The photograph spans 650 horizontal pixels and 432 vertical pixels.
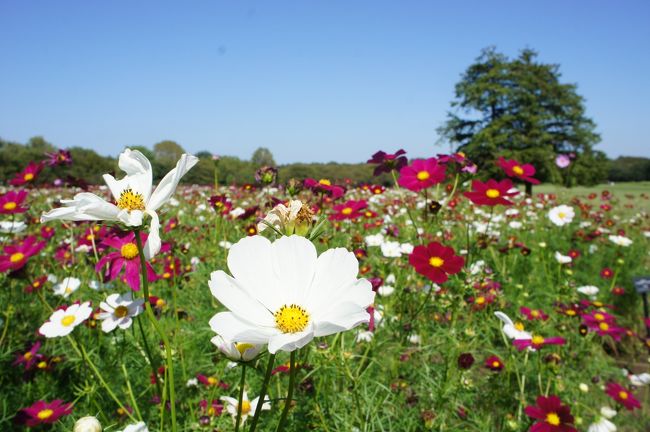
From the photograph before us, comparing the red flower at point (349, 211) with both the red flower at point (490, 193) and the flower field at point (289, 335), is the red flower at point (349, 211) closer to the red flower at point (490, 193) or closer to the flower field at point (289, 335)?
the flower field at point (289, 335)

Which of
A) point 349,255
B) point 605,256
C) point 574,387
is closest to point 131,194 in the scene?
point 349,255

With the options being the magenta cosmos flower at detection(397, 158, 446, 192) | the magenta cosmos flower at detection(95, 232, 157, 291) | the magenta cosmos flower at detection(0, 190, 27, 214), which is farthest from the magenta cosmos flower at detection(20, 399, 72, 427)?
the magenta cosmos flower at detection(397, 158, 446, 192)

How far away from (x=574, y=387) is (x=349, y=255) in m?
1.81

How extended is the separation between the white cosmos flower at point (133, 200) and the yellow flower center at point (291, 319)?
204 mm

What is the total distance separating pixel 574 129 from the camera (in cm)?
2205

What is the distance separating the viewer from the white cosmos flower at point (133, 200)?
527 millimetres

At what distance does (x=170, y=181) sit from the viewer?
577mm

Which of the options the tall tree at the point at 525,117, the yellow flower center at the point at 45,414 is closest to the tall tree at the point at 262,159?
the yellow flower center at the point at 45,414

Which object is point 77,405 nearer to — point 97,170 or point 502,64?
point 97,170

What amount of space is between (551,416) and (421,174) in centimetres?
94

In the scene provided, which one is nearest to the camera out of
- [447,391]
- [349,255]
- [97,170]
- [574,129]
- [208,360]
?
[349,255]

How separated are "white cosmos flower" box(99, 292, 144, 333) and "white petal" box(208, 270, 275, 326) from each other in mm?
638

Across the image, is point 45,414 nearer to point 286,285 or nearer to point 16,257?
point 16,257

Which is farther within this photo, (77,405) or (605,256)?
(605,256)
